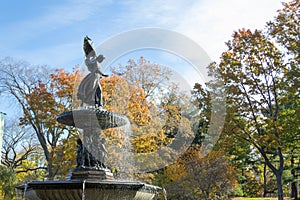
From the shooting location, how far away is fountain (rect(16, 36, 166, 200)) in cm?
721

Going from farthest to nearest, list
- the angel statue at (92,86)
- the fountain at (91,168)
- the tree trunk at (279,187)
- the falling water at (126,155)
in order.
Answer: the falling water at (126,155) < the tree trunk at (279,187) < the angel statue at (92,86) < the fountain at (91,168)

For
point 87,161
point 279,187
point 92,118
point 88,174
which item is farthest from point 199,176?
point 92,118

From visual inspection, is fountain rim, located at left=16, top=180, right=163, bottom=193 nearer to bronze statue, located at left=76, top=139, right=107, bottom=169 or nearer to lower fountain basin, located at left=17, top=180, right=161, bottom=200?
lower fountain basin, located at left=17, top=180, right=161, bottom=200

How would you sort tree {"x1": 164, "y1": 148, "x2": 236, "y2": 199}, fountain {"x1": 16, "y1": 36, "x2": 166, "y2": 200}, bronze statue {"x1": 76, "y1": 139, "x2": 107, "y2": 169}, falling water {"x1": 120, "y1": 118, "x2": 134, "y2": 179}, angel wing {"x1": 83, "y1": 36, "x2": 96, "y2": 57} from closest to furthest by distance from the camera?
1. fountain {"x1": 16, "y1": 36, "x2": 166, "y2": 200}
2. bronze statue {"x1": 76, "y1": 139, "x2": 107, "y2": 169}
3. angel wing {"x1": 83, "y1": 36, "x2": 96, "y2": 57}
4. falling water {"x1": 120, "y1": 118, "x2": 134, "y2": 179}
5. tree {"x1": 164, "y1": 148, "x2": 236, "y2": 199}

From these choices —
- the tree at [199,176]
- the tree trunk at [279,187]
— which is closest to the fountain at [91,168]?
the tree trunk at [279,187]

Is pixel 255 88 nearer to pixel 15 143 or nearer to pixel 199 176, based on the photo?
pixel 199 176

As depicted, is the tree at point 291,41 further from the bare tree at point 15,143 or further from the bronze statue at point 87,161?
the bare tree at point 15,143

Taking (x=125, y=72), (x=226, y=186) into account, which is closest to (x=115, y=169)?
(x=125, y=72)

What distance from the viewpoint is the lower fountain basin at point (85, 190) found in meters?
7.13

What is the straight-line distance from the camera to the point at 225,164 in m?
19.8

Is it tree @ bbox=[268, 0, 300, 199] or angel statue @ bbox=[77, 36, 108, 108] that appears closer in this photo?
angel statue @ bbox=[77, 36, 108, 108]

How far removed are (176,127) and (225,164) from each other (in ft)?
11.3

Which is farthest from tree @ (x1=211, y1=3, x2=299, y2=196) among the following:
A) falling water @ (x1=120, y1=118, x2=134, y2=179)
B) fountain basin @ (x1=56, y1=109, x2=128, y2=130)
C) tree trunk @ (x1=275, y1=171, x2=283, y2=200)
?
fountain basin @ (x1=56, y1=109, x2=128, y2=130)

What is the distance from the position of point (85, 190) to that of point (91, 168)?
1571 millimetres
